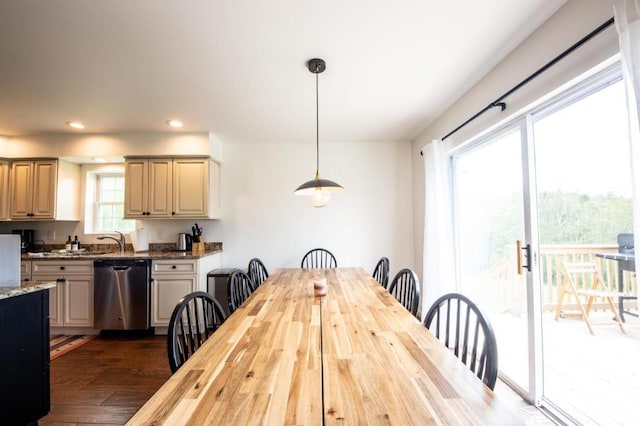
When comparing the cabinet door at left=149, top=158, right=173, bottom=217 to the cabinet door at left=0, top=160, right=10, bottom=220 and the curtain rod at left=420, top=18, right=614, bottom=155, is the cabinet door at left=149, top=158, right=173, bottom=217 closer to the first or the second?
the cabinet door at left=0, top=160, right=10, bottom=220

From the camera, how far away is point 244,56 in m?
2.00

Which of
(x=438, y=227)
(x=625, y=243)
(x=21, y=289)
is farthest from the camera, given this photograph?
(x=438, y=227)

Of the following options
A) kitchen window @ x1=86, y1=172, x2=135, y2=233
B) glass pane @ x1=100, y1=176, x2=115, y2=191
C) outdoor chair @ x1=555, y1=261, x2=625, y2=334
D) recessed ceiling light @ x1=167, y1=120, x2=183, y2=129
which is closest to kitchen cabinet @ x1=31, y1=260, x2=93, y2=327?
kitchen window @ x1=86, y1=172, x2=135, y2=233

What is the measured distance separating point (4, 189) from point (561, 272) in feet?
19.7

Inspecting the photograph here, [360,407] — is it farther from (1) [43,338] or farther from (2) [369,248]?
(2) [369,248]

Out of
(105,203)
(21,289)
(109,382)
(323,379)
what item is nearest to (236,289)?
(21,289)

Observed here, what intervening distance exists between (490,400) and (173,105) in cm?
325

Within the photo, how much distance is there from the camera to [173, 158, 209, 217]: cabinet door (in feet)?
11.8

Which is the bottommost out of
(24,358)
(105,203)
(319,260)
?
(24,358)

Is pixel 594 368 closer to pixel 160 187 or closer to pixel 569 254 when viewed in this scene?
pixel 569 254

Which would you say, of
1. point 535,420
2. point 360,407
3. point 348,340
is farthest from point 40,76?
point 535,420

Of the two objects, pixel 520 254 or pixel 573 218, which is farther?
pixel 520 254

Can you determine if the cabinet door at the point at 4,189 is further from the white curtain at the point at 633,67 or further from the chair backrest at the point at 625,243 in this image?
the chair backrest at the point at 625,243

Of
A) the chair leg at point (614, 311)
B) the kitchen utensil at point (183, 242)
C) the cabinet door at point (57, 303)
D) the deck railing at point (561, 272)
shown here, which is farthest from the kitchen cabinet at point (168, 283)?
the chair leg at point (614, 311)
